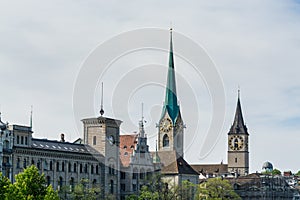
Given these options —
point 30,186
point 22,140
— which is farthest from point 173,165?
point 30,186

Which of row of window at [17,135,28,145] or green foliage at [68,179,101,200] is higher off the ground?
row of window at [17,135,28,145]

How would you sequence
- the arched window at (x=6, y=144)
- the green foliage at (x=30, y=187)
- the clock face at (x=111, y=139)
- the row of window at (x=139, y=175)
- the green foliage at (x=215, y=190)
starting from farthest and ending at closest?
the green foliage at (x=215, y=190) → the row of window at (x=139, y=175) → the clock face at (x=111, y=139) → the arched window at (x=6, y=144) → the green foliage at (x=30, y=187)

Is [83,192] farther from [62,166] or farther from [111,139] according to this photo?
[111,139]

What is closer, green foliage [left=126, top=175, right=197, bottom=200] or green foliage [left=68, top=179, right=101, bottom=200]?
green foliage [left=68, top=179, right=101, bottom=200]

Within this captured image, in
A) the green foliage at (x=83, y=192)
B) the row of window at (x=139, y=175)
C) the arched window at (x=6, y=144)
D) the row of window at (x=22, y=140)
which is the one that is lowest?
the green foliage at (x=83, y=192)

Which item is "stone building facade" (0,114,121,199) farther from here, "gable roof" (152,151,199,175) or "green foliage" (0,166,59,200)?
"green foliage" (0,166,59,200)

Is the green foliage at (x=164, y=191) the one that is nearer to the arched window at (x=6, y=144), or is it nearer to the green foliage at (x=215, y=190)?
the green foliage at (x=215, y=190)

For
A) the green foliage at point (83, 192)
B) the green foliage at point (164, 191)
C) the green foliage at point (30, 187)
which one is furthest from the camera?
the green foliage at point (164, 191)

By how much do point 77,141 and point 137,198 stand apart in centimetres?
1744

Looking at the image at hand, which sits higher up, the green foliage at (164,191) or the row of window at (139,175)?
the row of window at (139,175)

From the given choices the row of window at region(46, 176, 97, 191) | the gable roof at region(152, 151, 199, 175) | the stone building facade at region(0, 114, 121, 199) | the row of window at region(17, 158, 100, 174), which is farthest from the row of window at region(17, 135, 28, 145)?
the gable roof at region(152, 151, 199, 175)

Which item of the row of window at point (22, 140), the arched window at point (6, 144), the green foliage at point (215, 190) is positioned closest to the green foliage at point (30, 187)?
the arched window at point (6, 144)

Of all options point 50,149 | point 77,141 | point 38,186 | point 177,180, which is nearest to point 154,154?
point 177,180

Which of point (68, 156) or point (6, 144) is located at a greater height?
point (6, 144)
